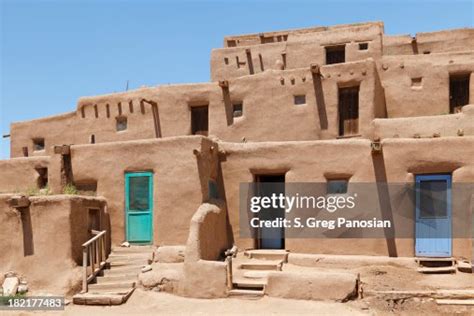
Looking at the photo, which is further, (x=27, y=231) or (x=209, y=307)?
(x=27, y=231)

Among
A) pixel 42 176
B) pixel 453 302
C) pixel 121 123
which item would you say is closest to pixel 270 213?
pixel 453 302

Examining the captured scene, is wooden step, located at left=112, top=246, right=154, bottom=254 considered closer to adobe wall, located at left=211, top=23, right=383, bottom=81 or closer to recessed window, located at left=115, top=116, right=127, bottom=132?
recessed window, located at left=115, top=116, right=127, bottom=132

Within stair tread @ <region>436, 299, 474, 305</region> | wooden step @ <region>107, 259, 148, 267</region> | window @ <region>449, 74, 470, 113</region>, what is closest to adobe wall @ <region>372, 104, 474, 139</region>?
window @ <region>449, 74, 470, 113</region>

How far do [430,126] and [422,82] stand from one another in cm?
332

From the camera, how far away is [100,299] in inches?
480

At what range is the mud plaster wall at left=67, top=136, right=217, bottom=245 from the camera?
1406cm

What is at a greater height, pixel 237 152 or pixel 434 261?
pixel 237 152

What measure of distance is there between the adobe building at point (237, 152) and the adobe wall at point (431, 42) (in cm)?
5

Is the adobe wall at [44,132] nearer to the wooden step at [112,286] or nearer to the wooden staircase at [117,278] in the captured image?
the wooden staircase at [117,278]

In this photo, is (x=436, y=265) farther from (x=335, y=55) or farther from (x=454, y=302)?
(x=335, y=55)

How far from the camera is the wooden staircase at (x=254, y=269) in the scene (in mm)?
12173

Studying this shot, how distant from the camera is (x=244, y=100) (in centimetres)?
1927

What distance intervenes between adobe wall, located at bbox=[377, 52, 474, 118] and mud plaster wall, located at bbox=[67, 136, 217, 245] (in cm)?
761

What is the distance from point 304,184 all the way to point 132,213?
4858 mm
